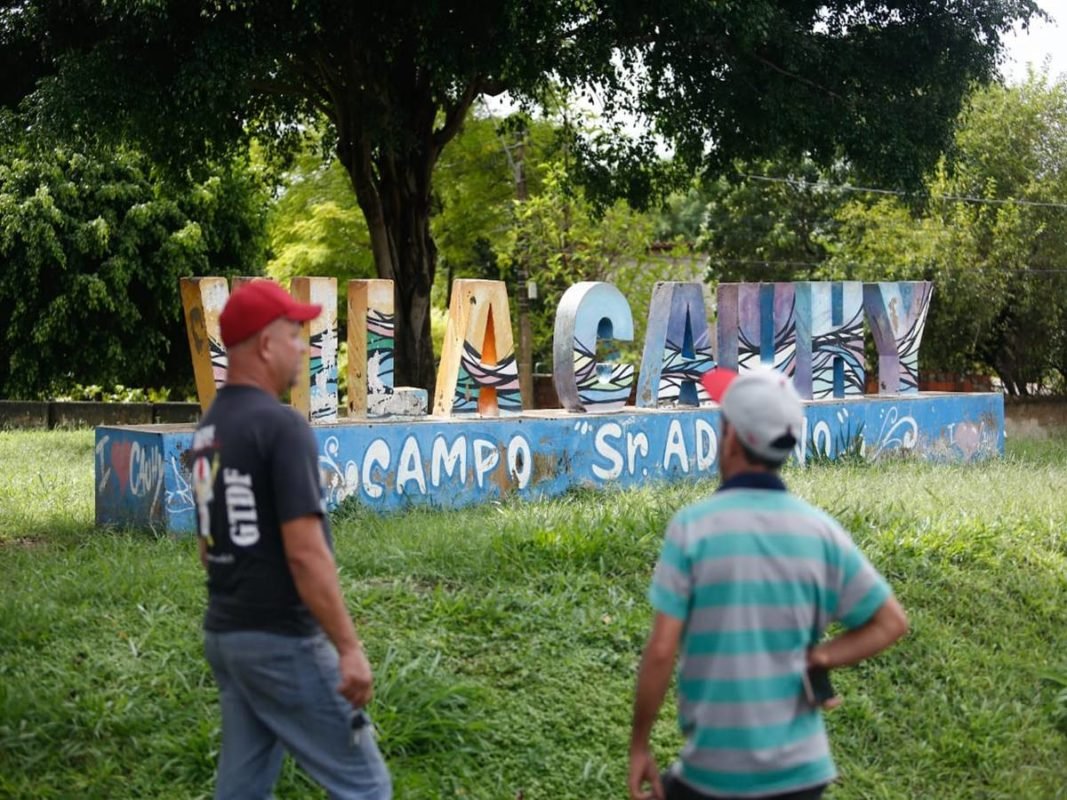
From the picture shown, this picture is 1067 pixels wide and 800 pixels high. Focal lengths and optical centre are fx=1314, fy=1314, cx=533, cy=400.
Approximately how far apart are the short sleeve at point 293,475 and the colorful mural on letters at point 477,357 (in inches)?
302

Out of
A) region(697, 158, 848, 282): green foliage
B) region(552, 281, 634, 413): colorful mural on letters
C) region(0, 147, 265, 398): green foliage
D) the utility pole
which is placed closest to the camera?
region(552, 281, 634, 413): colorful mural on letters

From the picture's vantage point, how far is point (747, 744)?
3.18 m

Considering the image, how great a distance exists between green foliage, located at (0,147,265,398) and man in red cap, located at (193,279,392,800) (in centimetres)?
1877

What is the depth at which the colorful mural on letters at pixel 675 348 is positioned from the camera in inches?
500

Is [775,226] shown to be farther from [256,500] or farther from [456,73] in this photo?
[256,500]

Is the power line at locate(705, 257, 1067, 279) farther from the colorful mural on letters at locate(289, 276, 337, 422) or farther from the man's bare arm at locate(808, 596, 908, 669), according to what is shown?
the man's bare arm at locate(808, 596, 908, 669)

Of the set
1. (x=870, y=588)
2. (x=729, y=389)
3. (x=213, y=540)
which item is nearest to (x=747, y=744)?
(x=870, y=588)

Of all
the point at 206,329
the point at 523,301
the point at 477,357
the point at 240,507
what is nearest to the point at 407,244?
the point at 477,357

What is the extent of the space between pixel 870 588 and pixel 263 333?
1774 mm

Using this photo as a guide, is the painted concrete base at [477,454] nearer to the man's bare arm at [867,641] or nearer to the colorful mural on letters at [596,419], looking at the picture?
the colorful mural on letters at [596,419]

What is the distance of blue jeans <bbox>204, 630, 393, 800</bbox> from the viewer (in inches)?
143

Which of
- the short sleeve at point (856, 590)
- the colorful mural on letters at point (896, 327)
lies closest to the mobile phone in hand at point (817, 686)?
the short sleeve at point (856, 590)

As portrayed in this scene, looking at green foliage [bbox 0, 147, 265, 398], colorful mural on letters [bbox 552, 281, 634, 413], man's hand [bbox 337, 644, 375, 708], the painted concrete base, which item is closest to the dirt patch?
the painted concrete base

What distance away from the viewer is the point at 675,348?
12906 millimetres
